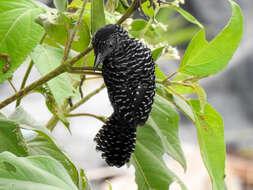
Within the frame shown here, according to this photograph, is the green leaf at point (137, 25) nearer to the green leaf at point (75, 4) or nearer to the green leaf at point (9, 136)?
the green leaf at point (75, 4)

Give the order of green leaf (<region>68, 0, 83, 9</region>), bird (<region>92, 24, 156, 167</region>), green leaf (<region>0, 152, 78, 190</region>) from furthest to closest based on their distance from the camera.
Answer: green leaf (<region>68, 0, 83, 9</region>) → bird (<region>92, 24, 156, 167</region>) → green leaf (<region>0, 152, 78, 190</region>)

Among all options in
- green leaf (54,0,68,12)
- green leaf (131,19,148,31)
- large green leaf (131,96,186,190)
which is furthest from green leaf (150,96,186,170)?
green leaf (54,0,68,12)

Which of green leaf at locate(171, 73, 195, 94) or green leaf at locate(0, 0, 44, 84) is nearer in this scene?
green leaf at locate(0, 0, 44, 84)

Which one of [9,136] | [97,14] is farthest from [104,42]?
[9,136]

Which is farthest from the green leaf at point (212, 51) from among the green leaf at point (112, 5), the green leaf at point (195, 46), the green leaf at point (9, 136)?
the green leaf at point (9, 136)

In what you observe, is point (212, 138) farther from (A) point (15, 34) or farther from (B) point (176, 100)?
(A) point (15, 34)

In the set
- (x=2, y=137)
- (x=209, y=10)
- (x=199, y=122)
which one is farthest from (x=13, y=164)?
(x=209, y=10)

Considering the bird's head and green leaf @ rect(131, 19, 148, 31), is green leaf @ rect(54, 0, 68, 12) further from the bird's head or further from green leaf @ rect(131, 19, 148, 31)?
green leaf @ rect(131, 19, 148, 31)
